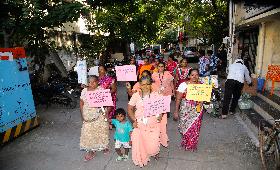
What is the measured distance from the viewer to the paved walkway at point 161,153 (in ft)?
18.6

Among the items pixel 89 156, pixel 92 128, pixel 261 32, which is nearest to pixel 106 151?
pixel 89 156

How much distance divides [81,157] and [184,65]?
15.7 ft

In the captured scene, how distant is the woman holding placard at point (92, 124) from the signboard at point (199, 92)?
5.89ft

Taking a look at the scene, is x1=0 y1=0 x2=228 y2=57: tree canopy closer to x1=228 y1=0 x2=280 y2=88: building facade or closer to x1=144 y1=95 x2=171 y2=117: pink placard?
x1=144 y1=95 x2=171 y2=117: pink placard

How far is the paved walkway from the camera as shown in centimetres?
566

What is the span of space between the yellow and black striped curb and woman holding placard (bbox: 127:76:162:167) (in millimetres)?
3600

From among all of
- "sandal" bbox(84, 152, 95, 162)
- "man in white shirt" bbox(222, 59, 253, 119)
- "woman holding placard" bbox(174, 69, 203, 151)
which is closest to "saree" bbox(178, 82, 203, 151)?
"woman holding placard" bbox(174, 69, 203, 151)

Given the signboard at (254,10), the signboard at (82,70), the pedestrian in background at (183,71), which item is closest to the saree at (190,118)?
the pedestrian in background at (183,71)

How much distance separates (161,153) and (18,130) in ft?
12.8

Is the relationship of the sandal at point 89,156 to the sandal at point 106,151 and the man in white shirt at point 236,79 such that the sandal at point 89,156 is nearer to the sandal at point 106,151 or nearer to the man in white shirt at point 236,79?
the sandal at point 106,151

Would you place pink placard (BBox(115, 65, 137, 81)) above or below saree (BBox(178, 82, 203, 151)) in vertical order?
above

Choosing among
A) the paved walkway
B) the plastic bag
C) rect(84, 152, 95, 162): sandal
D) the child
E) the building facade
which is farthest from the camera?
the building facade

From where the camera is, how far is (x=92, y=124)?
580cm

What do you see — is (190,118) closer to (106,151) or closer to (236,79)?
(106,151)
